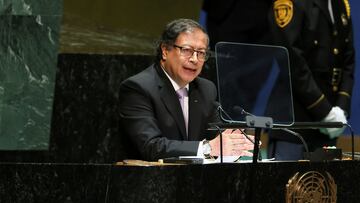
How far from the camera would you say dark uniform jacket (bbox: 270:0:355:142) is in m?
4.34

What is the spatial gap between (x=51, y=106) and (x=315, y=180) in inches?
67.4

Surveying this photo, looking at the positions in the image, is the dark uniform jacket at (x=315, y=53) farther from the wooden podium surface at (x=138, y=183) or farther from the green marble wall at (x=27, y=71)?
the wooden podium surface at (x=138, y=183)

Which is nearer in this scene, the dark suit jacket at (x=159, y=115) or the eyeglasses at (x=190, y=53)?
the dark suit jacket at (x=159, y=115)

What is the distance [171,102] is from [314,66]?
4.15 feet

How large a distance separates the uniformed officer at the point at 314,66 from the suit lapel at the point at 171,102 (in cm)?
97

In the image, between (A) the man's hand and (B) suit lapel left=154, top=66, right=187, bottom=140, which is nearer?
(A) the man's hand

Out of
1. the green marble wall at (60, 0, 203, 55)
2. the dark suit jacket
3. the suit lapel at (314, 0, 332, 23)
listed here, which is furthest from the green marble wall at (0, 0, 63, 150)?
the suit lapel at (314, 0, 332, 23)

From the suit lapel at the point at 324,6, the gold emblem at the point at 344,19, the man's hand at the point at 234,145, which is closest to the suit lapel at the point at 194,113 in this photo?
the man's hand at the point at 234,145

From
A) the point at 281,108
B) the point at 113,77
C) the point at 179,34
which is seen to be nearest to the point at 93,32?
the point at 113,77

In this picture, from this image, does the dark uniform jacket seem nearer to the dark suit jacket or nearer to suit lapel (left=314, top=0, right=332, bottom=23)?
suit lapel (left=314, top=0, right=332, bottom=23)

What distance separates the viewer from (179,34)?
3494mm

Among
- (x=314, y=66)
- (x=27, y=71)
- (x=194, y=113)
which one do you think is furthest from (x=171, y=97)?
(x=314, y=66)

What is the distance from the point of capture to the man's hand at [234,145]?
3072mm

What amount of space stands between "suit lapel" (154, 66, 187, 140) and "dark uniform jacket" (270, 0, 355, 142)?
1.03 m
